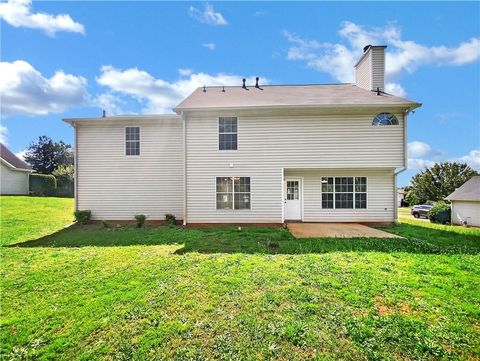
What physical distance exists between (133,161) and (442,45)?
608 inches

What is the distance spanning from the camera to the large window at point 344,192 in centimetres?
1146

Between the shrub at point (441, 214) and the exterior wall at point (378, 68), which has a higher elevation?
the exterior wall at point (378, 68)

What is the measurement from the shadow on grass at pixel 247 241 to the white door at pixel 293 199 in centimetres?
258

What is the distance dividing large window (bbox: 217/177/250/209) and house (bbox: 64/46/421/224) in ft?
0.14

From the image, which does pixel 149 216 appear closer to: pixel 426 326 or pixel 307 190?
pixel 307 190

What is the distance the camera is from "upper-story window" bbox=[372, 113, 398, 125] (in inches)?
411

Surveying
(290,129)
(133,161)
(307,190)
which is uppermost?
(290,129)

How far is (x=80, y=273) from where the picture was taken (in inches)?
207

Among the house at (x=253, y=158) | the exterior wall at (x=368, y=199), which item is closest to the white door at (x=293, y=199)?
the house at (x=253, y=158)

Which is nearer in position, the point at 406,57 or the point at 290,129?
the point at 290,129

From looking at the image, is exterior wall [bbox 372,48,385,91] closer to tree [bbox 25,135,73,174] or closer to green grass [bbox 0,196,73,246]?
green grass [bbox 0,196,73,246]

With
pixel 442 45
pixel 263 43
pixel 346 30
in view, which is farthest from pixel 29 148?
pixel 442 45

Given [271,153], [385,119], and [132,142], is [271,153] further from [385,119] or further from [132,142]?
[132,142]

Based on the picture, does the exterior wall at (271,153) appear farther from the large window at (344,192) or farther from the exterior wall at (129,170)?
the exterior wall at (129,170)
